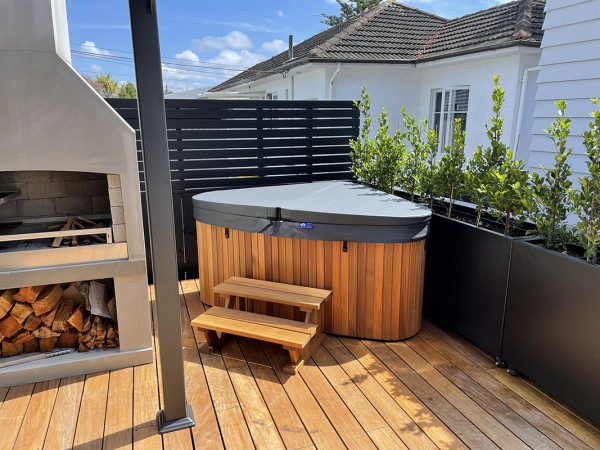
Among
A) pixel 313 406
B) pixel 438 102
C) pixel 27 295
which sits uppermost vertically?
pixel 438 102

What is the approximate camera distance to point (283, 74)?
8562mm

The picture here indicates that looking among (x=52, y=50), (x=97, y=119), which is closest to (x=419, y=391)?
(x=97, y=119)

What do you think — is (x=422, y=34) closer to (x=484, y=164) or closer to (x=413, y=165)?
(x=413, y=165)

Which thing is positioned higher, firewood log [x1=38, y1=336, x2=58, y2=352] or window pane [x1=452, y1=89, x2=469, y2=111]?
window pane [x1=452, y1=89, x2=469, y2=111]

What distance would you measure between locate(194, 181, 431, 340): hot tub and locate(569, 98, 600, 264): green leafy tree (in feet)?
2.82

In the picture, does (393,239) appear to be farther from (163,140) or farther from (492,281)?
(163,140)

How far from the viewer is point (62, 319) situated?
2.62 meters

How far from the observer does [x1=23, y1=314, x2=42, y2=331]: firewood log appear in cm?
257

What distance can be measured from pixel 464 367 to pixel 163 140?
2086 millimetres

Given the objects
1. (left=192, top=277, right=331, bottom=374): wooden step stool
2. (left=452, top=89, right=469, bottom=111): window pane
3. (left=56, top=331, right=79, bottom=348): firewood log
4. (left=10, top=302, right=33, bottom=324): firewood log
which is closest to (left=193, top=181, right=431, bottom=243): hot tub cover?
(left=192, top=277, right=331, bottom=374): wooden step stool

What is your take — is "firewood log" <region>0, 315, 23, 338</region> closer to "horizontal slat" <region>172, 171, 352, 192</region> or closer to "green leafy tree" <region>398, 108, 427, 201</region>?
"horizontal slat" <region>172, 171, 352, 192</region>

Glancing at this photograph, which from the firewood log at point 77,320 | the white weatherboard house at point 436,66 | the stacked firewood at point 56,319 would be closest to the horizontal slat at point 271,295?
the stacked firewood at point 56,319

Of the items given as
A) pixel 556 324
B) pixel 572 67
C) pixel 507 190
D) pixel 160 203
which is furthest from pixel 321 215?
pixel 572 67

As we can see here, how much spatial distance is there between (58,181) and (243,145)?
166cm
